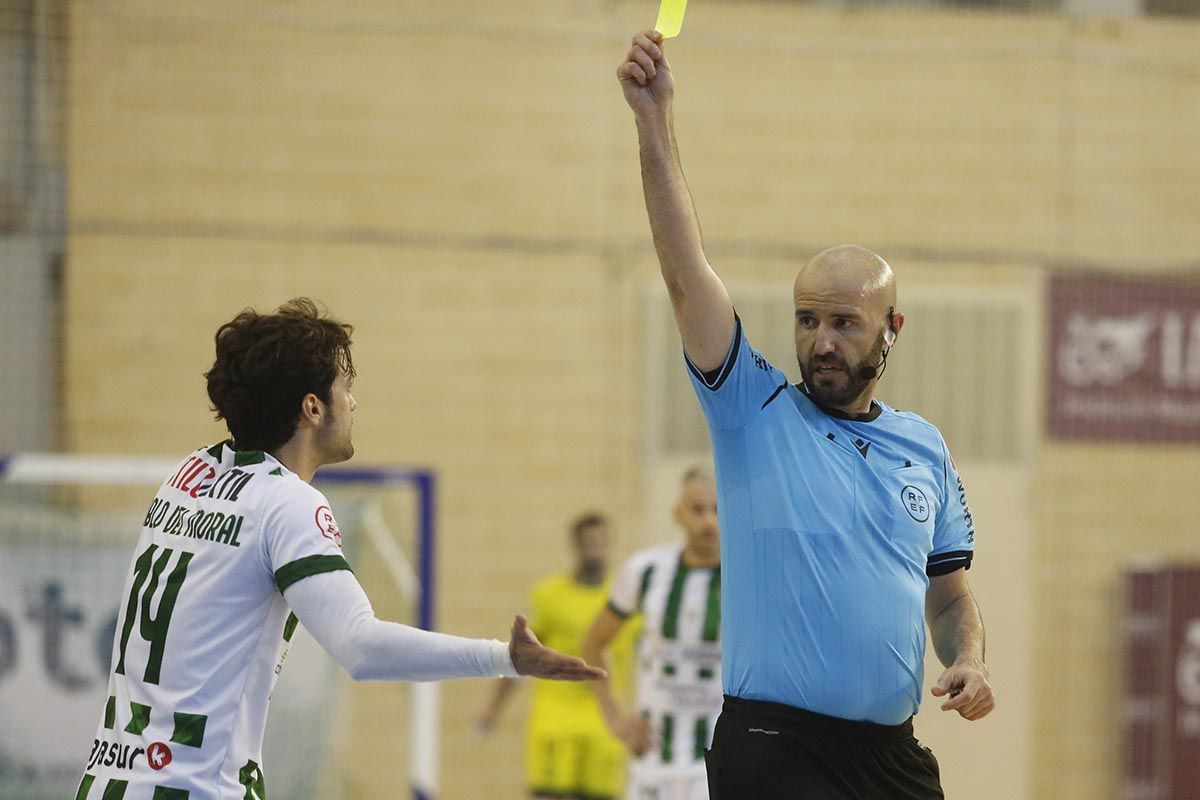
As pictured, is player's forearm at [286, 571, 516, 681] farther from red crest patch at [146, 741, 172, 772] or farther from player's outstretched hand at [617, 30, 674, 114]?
player's outstretched hand at [617, 30, 674, 114]

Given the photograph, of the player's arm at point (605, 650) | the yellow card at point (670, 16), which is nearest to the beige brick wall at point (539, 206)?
the player's arm at point (605, 650)

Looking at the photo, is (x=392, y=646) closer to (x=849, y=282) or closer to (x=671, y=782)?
(x=849, y=282)

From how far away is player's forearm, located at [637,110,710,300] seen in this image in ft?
10.9

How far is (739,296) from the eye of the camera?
10.1 metres

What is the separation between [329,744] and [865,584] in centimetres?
471

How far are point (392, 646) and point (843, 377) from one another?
119 centimetres

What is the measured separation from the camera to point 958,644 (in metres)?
3.59

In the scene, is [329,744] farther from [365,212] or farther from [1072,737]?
[1072,737]

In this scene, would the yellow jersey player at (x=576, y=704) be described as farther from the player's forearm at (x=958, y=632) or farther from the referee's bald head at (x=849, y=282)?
the referee's bald head at (x=849, y=282)

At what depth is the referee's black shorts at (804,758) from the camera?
10.8 ft

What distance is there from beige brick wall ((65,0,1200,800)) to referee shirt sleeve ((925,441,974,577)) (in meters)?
5.43

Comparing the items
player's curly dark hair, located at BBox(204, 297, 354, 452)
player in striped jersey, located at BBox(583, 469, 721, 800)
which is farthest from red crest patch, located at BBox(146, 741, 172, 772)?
player in striped jersey, located at BBox(583, 469, 721, 800)

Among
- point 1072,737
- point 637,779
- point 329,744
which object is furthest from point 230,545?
→ point 1072,737

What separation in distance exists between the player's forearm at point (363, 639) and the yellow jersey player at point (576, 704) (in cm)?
532
